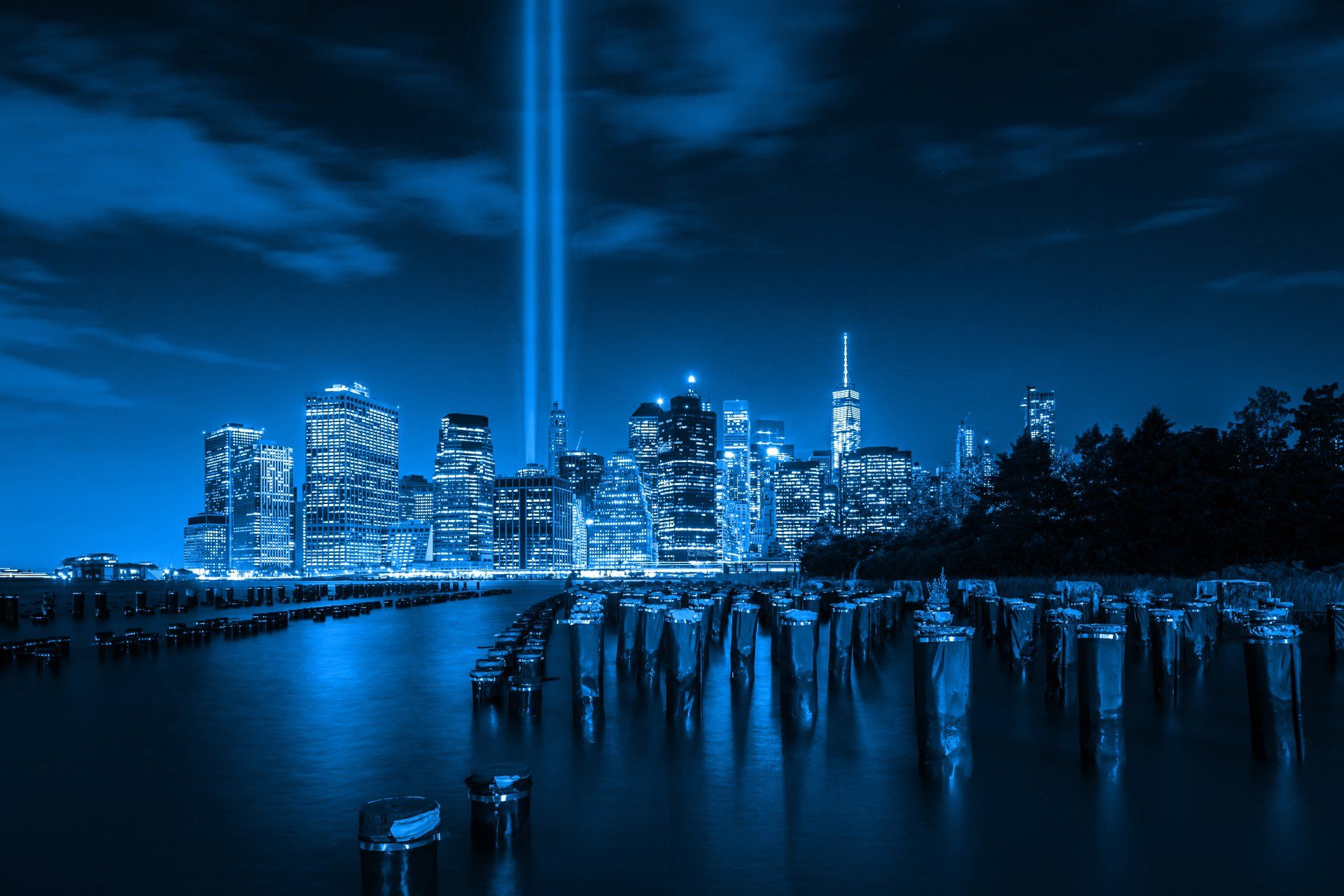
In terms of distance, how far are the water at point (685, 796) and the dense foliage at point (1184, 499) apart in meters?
21.3

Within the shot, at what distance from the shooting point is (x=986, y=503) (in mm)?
55219

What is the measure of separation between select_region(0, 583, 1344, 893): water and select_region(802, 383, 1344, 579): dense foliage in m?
21.3

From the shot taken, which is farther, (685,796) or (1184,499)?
(1184,499)

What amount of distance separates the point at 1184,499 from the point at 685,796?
33.2 metres

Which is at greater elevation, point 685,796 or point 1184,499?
point 1184,499

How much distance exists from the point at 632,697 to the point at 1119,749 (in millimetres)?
7874

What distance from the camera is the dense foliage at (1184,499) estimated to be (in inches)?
1312

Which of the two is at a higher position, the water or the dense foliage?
the dense foliage

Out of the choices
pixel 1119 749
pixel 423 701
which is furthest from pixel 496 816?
A: pixel 423 701

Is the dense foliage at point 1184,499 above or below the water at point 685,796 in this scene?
above

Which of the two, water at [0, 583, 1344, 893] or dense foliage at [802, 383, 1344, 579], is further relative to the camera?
dense foliage at [802, 383, 1344, 579]

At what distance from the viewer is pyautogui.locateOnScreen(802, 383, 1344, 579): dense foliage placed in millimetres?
33312

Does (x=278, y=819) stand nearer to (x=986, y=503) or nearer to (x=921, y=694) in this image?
(x=921, y=694)

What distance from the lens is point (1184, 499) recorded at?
35375mm
